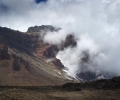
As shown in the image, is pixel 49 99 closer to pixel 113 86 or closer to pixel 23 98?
pixel 23 98

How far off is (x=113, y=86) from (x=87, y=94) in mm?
12307

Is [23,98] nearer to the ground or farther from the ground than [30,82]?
nearer to the ground

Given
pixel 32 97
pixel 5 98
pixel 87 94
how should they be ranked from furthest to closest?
1. pixel 87 94
2. pixel 32 97
3. pixel 5 98

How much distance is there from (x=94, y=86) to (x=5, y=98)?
116 ft

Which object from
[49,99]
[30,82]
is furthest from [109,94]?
[30,82]

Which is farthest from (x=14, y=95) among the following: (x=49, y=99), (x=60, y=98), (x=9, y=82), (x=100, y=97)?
(x=9, y=82)

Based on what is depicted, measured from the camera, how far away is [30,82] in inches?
7717

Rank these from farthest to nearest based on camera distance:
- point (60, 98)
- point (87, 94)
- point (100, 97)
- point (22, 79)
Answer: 1. point (22, 79)
2. point (87, 94)
3. point (100, 97)
4. point (60, 98)

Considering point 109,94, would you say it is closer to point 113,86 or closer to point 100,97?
point 100,97

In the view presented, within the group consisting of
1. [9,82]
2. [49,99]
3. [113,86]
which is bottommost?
[49,99]

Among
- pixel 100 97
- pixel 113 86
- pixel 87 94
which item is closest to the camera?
pixel 100 97

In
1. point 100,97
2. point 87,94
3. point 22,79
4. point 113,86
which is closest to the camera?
point 100,97

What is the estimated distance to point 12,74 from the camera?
200 meters

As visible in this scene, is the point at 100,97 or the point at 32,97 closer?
the point at 32,97
